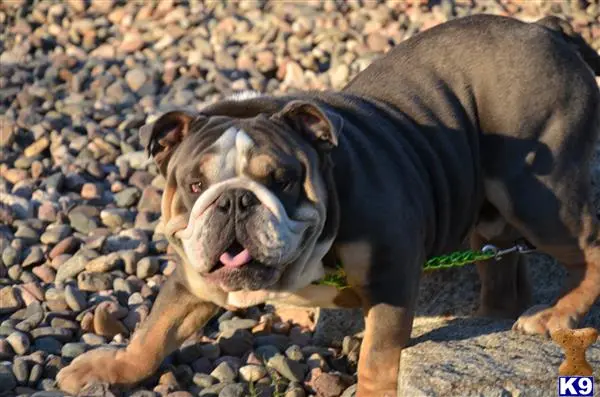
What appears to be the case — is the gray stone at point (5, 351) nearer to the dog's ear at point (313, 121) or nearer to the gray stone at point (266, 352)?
the gray stone at point (266, 352)

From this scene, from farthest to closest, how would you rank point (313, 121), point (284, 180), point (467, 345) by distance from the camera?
point (467, 345) < point (313, 121) < point (284, 180)

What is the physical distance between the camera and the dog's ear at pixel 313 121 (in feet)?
12.5

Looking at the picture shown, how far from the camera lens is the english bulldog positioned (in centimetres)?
374

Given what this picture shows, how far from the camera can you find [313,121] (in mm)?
3893

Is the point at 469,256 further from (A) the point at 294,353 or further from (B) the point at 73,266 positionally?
(B) the point at 73,266

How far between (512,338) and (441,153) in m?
0.74

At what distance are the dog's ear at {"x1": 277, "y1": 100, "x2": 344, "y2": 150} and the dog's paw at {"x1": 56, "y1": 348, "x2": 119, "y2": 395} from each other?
112 centimetres

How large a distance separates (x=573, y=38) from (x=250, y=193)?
6.11ft

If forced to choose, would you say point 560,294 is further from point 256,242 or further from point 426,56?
point 256,242

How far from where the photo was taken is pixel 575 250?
14.9 feet

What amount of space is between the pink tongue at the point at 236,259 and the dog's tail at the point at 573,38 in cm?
183

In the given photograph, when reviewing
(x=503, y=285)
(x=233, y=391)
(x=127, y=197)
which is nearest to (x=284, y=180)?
(x=233, y=391)

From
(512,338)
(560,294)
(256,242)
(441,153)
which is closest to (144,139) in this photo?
(256,242)

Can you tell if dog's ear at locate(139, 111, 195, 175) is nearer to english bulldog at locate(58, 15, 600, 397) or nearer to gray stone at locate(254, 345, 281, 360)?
english bulldog at locate(58, 15, 600, 397)
